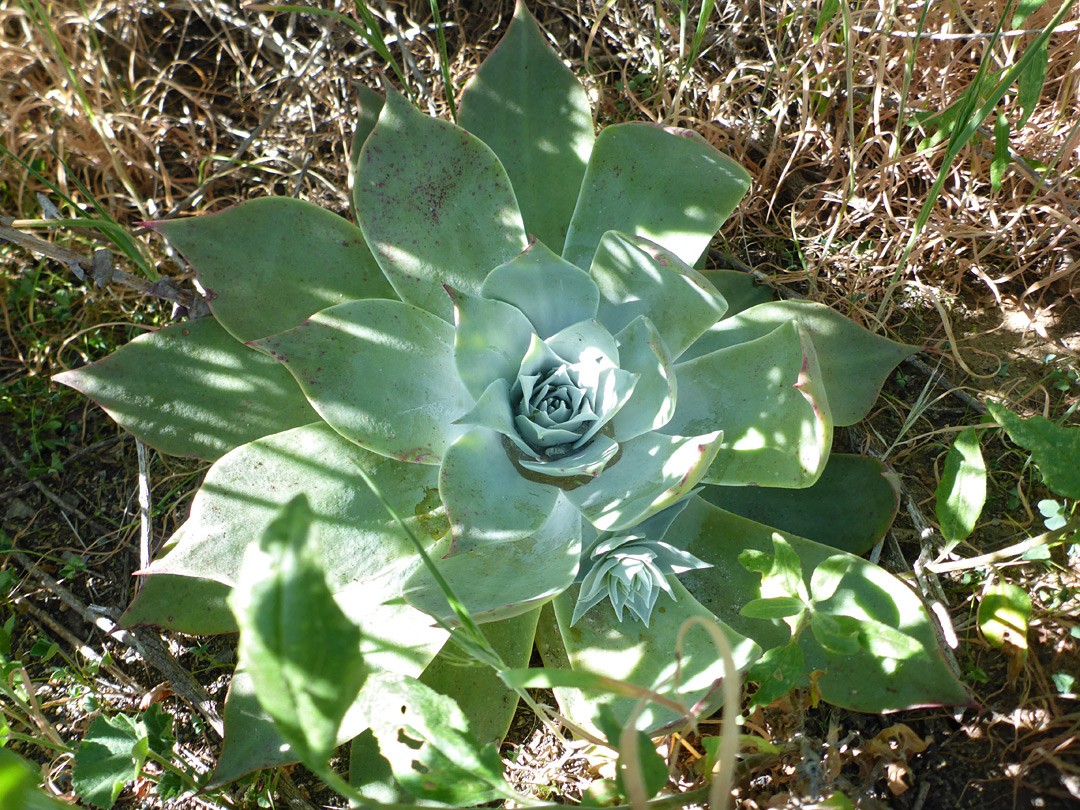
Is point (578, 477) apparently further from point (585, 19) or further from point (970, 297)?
point (585, 19)

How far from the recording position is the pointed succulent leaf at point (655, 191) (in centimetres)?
147

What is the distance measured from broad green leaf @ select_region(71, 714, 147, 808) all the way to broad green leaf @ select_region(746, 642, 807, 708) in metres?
1.00

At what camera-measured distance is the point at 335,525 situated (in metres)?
1.34

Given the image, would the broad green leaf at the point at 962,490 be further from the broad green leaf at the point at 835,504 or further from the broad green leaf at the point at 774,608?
the broad green leaf at the point at 774,608

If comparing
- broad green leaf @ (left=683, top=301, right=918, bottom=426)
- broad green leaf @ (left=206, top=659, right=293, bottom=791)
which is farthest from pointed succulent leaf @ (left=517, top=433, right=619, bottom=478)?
broad green leaf @ (left=206, top=659, right=293, bottom=791)

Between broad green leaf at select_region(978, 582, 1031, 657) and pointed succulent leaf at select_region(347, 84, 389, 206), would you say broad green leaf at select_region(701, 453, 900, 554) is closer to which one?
broad green leaf at select_region(978, 582, 1031, 657)

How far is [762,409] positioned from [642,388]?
0.71 feet

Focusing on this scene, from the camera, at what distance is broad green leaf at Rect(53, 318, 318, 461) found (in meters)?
1.45

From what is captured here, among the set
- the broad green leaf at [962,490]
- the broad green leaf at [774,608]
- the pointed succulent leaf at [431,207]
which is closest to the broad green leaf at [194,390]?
the pointed succulent leaf at [431,207]

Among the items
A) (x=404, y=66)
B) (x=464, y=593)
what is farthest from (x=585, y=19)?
(x=464, y=593)

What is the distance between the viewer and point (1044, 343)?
5.58 feet

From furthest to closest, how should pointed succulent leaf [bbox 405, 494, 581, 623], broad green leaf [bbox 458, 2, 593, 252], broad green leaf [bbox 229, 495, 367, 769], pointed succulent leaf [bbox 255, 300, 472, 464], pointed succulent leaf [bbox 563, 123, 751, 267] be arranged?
1. broad green leaf [bbox 458, 2, 593, 252]
2. pointed succulent leaf [bbox 563, 123, 751, 267]
3. pointed succulent leaf [bbox 255, 300, 472, 464]
4. pointed succulent leaf [bbox 405, 494, 581, 623]
5. broad green leaf [bbox 229, 495, 367, 769]

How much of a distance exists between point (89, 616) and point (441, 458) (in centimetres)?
98

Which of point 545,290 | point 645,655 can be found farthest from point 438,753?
point 545,290
